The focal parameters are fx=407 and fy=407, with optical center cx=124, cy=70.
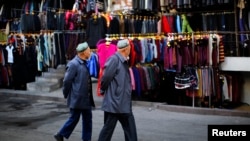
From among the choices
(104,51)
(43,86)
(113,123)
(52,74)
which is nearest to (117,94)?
(113,123)

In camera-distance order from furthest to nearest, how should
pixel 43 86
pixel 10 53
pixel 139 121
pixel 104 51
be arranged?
pixel 10 53, pixel 43 86, pixel 104 51, pixel 139 121

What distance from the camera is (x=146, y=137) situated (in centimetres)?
825

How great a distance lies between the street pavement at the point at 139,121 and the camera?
27.7ft

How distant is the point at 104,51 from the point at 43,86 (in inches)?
176

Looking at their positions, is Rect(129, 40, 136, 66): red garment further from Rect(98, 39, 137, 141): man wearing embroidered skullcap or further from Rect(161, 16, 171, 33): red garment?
Rect(98, 39, 137, 141): man wearing embroidered skullcap

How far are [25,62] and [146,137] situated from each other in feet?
28.9

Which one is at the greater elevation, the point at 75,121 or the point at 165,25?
the point at 165,25

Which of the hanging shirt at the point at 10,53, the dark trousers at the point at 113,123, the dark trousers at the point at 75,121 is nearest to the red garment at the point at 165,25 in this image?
the dark trousers at the point at 75,121

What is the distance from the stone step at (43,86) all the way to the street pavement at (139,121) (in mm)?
1492

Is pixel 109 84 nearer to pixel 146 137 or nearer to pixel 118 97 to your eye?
pixel 118 97

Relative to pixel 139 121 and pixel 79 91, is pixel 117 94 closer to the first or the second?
pixel 79 91

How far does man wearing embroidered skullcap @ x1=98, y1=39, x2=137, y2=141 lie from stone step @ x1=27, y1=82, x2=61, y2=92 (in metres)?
8.99

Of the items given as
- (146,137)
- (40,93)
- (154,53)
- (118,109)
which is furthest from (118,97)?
(40,93)

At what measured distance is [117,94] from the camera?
621cm
